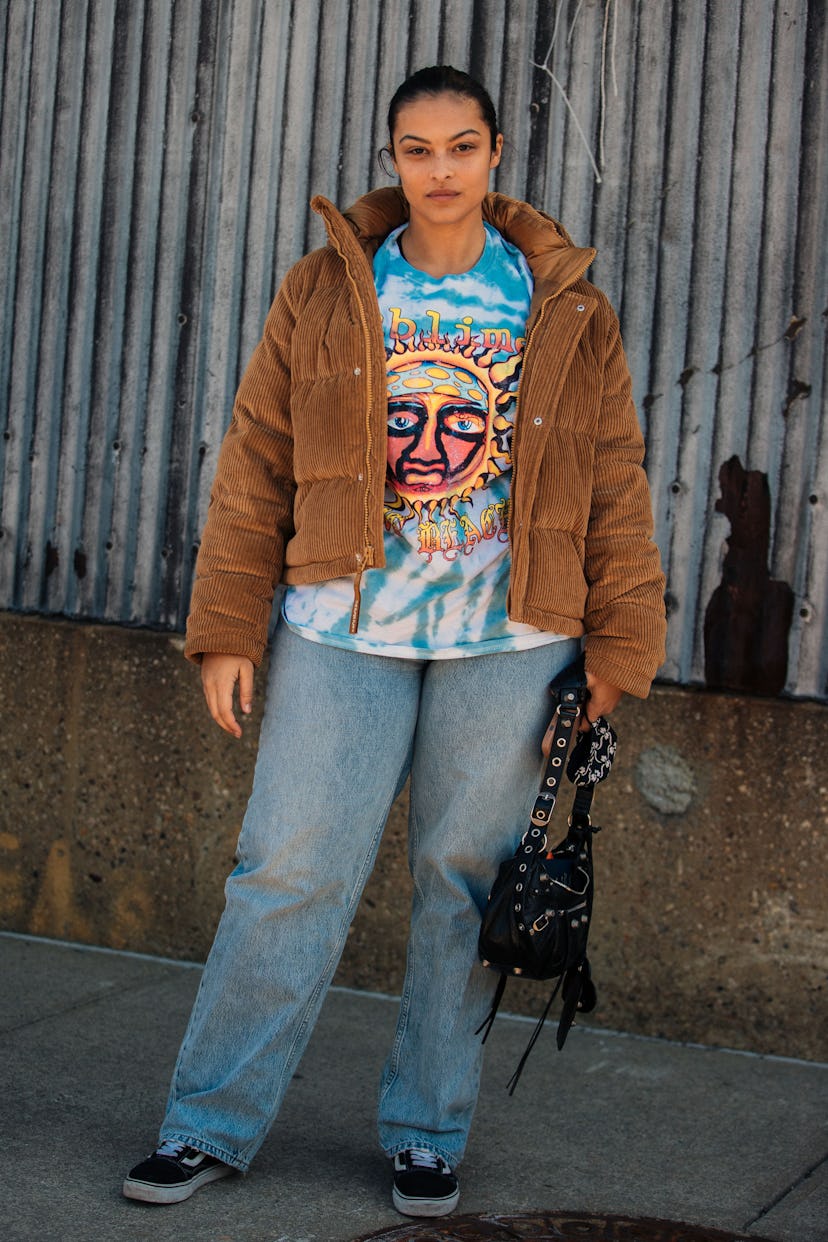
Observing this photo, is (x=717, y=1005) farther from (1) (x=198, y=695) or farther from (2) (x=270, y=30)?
(2) (x=270, y=30)

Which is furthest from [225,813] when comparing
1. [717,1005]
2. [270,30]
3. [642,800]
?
[270,30]

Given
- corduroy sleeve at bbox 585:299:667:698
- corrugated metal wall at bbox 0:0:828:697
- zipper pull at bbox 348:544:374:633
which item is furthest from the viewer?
corrugated metal wall at bbox 0:0:828:697

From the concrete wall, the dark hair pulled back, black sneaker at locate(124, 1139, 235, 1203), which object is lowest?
black sneaker at locate(124, 1139, 235, 1203)

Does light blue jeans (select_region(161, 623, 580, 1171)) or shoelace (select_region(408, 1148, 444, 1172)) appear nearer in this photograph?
light blue jeans (select_region(161, 623, 580, 1171))

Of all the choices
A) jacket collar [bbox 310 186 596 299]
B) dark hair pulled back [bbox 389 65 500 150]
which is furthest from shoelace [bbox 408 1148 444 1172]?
dark hair pulled back [bbox 389 65 500 150]

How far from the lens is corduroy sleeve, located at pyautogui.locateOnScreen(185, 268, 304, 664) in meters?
2.98

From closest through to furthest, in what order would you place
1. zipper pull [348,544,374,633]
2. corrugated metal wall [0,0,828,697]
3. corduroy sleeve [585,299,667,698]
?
zipper pull [348,544,374,633] → corduroy sleeve [585,299,667,698] → corrugated metal wall [0,0,828,697]

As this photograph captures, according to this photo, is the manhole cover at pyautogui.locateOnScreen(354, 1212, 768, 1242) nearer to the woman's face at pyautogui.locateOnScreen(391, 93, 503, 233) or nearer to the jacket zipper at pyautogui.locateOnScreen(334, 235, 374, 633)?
the jacket zipper at pyautogui.locateOnScreen(334, 235, 374, 633)

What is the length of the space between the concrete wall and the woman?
4.00ft

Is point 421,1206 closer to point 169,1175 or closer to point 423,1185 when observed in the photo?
point 423,1185

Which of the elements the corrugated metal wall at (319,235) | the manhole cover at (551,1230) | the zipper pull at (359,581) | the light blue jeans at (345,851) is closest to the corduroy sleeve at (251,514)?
the light blue jeans at (345,851)

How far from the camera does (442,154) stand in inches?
113

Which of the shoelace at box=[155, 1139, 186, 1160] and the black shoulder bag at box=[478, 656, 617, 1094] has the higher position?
the black shoulder bag at box=[478, 656, 617, 1094]

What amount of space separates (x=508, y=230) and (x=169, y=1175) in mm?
2069
